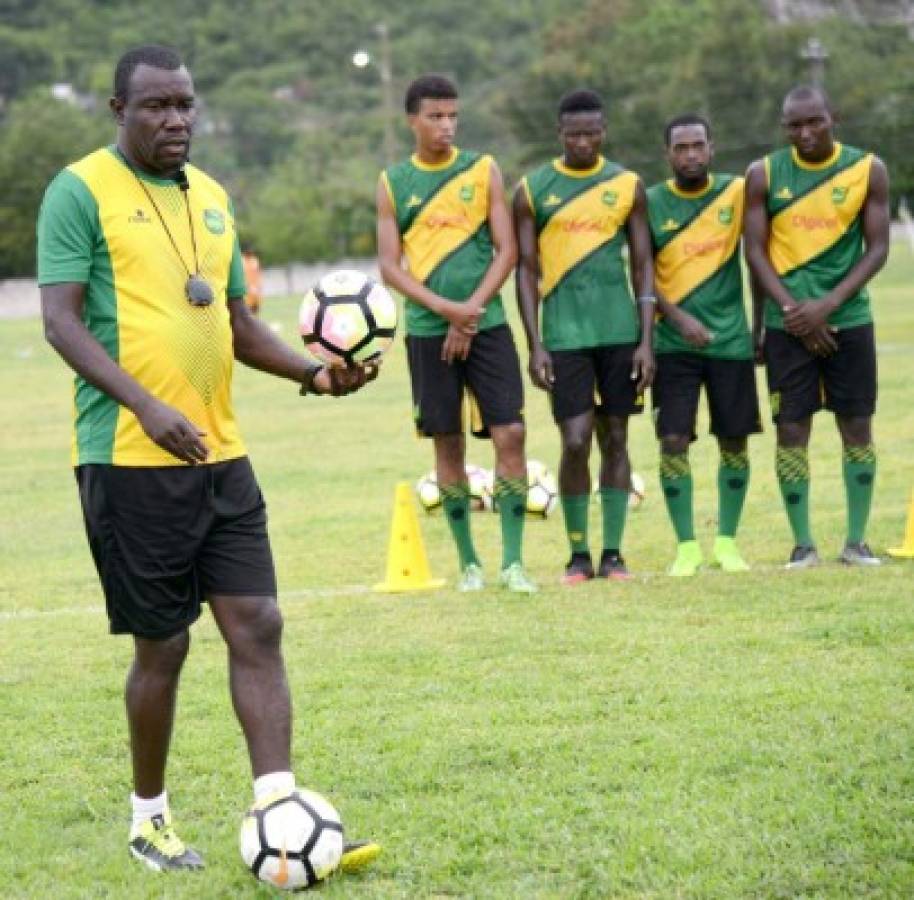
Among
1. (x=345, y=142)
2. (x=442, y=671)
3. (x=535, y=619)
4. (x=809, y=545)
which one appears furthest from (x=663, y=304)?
(x=345, y=142)

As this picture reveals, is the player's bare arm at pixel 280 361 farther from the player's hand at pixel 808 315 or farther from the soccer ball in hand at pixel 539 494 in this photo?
the soccer ball in hand at pixel 539 494

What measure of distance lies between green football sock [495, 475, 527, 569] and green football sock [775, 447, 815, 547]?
137cm

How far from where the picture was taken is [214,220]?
20.5 feet

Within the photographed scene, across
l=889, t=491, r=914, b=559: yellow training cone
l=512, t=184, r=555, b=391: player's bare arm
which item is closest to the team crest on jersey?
l=512, t=184, r=555, b=391: player's bare arm

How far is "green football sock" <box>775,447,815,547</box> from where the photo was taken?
11133 mm

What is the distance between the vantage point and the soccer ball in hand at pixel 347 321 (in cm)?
666

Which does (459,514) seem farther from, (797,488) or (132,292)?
(132,292)

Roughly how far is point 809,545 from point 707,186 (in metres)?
1.97

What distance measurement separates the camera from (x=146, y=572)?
237 inches

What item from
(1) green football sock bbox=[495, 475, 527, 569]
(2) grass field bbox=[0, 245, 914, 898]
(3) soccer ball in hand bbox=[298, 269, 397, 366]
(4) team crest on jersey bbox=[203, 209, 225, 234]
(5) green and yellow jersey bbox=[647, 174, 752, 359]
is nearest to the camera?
(2) grass field bbox=[0, 245, 914, 898]

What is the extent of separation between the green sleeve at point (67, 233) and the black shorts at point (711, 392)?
18.4 ft

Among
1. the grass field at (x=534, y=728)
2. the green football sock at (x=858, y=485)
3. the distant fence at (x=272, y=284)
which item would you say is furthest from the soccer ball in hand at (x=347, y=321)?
the distant fence at (x=272, y=284)

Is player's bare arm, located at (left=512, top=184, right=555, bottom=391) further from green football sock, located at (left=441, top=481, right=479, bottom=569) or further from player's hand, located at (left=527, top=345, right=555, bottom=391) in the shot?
green football sock, located at (left=441, top=481, right=479, bottom=569)

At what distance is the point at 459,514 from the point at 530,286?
125cm
